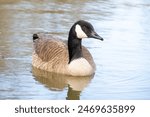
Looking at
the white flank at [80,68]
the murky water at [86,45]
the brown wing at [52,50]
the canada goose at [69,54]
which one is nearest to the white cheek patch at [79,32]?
the canada goose at [69,54]

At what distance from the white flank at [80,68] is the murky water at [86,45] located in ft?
0.39

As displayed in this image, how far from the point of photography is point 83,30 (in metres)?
10.6

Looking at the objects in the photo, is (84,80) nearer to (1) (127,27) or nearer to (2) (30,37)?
(2) (30,37)

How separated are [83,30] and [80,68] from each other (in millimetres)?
681

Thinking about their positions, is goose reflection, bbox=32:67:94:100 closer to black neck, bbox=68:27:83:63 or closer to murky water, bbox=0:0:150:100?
murky water, bbox=0:0:150:100

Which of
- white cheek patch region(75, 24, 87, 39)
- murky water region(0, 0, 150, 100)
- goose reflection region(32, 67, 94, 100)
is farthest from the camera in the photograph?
white cheek patch region(75, 24, 87, 39)

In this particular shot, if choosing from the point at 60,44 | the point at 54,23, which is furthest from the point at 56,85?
the point at 54,23

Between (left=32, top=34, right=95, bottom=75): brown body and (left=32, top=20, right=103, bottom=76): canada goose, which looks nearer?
(left=32, top=20, right=103, bottom=76): canada goose

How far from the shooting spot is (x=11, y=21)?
14.1m

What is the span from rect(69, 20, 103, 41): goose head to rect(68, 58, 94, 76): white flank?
458mm

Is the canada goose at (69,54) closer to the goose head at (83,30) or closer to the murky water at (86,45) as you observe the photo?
the goose head at (83,30)

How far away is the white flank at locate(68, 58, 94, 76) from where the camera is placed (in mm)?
10594

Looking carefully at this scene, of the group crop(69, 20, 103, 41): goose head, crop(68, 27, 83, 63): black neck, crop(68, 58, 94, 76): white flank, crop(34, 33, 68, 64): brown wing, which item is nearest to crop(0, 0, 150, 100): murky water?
crop(68, 58, 94, 76): white flank

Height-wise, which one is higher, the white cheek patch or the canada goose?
the white cheek patch
